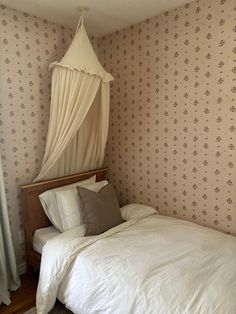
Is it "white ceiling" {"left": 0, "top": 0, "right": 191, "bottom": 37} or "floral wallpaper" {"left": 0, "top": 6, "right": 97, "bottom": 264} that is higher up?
"white ceiling" {"left": 0, "top": 0, "right": 191, "bottom": 37}

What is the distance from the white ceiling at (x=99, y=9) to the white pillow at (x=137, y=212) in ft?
6.34

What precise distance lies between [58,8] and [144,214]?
6.90 ft

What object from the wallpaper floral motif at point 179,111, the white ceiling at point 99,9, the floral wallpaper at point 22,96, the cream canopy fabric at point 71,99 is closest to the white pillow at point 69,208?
the cream canopy fabric at point 71,99

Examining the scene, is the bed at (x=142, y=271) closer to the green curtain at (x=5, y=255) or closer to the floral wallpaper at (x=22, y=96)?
the green curtain at (x=5, y=255)

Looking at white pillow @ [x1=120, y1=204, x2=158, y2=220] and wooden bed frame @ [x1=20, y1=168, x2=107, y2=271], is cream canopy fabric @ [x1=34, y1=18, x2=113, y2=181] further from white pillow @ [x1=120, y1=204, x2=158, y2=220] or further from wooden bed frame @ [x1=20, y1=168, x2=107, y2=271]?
white pillow @ [x1=120, y1=204, x2=158, y2=220]

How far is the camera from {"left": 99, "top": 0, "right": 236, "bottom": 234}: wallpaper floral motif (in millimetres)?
2180

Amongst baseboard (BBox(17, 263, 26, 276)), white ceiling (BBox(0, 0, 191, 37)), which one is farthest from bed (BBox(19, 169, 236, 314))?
white ceiling (BBox(0, 0, 191, 37))

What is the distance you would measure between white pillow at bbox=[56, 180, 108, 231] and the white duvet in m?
0.12

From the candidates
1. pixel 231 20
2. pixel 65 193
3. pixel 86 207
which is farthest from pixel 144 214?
pixel 231 20

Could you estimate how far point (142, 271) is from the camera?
1.63 meters

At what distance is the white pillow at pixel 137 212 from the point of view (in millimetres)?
2516

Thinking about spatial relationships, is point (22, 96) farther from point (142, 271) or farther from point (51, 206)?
point (142, 271)

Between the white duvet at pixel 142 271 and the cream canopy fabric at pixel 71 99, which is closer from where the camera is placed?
the white duvet at pixel 142 271

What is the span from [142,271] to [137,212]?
94 cm
